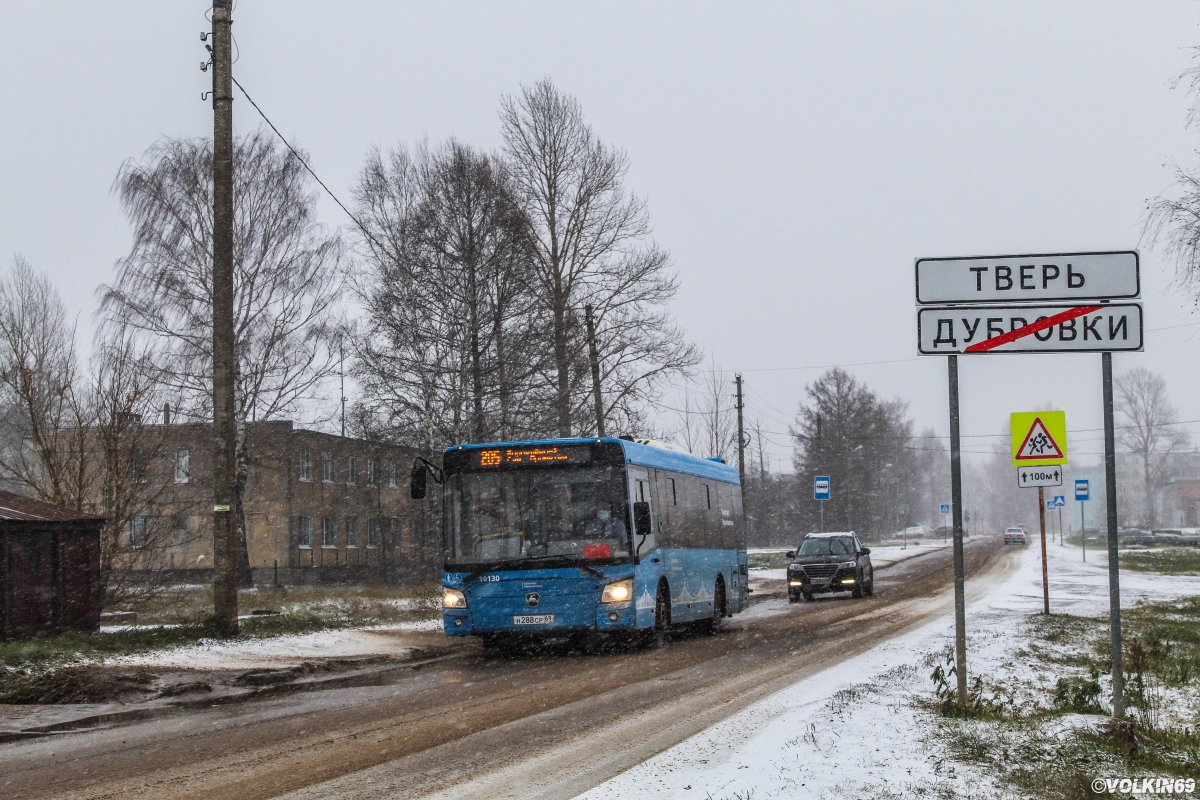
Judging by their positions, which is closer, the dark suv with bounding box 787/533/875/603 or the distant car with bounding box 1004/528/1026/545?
the dark suv with bounding box 787/533/875/603

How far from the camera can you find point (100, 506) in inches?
738

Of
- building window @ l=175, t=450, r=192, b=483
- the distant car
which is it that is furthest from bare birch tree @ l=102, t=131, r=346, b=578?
the distant car

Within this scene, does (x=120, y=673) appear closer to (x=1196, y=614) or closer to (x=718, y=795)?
(x=718, y=795)

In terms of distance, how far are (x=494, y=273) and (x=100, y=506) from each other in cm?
1668

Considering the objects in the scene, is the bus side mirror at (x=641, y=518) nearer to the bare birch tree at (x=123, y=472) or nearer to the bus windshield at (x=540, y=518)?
the bus windshield at (x=540, y=518)

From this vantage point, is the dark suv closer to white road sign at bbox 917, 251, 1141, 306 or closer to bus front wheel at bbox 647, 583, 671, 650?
bus front wheel at bbox 647, 583, 671, 650

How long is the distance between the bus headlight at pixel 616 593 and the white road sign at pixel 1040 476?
743 centimetres

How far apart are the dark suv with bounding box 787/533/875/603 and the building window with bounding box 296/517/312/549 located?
2877 cm

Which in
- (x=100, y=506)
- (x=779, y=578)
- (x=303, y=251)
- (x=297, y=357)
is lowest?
(x=779, y=578)


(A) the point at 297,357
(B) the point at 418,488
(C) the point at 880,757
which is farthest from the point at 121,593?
(A) the point at 297,357

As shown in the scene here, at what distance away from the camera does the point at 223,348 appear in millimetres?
16234

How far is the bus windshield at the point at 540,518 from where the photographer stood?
1585cm

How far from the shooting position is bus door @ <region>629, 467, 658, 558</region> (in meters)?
16.1

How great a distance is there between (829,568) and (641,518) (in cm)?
1427
